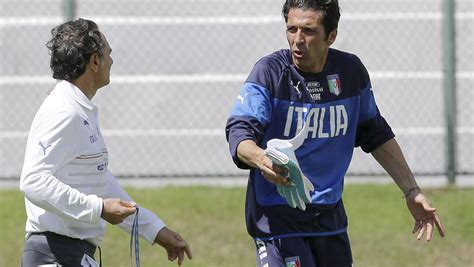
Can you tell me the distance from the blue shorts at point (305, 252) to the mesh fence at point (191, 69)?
5.02 metres

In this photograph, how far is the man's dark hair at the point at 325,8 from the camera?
520cm

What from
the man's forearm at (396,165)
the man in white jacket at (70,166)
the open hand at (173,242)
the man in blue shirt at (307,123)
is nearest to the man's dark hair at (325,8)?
the man in blue shirt at (307,123)

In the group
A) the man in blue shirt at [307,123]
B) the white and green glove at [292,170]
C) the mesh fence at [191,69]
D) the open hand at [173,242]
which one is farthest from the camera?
the mesh fence at [191,69]

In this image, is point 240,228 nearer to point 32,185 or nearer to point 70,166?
point 70,166

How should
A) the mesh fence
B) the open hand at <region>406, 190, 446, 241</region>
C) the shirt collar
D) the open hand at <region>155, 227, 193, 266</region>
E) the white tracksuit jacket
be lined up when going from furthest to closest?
the mesh fence < the open hand at <region>406, 190, 446, 241</region> < the open hand at <region>155, 227, 193, 266</region> < the shirt collar < the white tracksuit jacket

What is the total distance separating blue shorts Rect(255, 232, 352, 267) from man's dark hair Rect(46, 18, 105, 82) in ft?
3.83

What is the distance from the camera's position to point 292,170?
15.2 ft

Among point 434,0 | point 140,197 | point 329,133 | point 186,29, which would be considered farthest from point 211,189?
point 329,133

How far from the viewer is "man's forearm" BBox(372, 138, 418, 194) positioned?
18.2 feet

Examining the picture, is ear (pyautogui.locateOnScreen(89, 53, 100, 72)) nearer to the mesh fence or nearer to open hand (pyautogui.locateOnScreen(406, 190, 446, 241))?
open hand (pyautogui.locateOnScreen(406, 190, 446, 241))

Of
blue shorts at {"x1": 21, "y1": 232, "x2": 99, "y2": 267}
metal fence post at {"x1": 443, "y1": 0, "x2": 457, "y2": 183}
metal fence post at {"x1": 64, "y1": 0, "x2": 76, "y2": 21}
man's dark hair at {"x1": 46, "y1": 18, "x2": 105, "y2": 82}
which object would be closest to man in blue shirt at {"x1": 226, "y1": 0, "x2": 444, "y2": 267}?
man's dark hair at {"x1": 46, "y1": 18, "x2": 105, "y2": 82}

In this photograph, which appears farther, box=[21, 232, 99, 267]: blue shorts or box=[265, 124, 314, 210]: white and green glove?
box=[21, 232, 99, 267]: blue shorts

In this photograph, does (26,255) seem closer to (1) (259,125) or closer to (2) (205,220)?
(1) (259,125)

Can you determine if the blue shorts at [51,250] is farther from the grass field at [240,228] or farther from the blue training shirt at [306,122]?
the grass field at [240,228]
